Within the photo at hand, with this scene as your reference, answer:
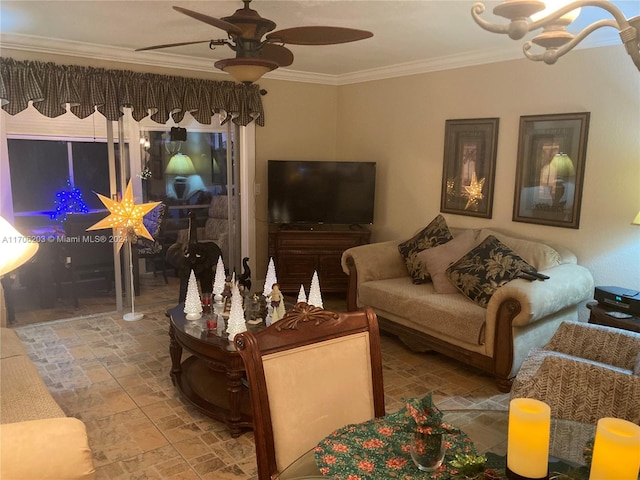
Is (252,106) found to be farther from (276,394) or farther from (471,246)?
(276,394)

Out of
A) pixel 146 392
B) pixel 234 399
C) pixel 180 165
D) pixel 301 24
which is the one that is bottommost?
pixel 146 392

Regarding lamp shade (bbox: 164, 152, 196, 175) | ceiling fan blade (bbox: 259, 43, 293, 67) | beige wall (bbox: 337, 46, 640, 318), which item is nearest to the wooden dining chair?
ceiling fan blade (bbox: 259, 43, 293, 67)

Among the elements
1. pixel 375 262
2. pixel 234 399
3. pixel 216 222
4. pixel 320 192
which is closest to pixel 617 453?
pixel 234 399

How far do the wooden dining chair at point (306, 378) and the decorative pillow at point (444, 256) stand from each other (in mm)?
2362

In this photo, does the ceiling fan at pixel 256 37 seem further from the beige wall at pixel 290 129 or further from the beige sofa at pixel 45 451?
the beige wall at pixel 290 129

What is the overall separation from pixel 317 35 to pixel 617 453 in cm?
224

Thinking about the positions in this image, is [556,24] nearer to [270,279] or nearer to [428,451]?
[428,451]

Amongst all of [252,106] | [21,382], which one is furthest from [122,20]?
[21,382]

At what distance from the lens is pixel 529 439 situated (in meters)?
1.23

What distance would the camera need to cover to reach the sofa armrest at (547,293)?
3.27 metres

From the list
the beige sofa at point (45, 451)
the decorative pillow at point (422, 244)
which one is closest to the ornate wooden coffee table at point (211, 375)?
the beige sofa at point (45, 451)

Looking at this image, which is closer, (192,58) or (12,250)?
(12,250)

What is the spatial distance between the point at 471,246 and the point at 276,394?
3069mm

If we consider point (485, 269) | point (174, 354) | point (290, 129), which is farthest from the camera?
point (290, 129)
